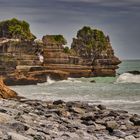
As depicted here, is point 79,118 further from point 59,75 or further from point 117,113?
point 59,75

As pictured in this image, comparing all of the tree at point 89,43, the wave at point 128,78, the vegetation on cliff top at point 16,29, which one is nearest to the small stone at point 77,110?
the wave at point 128,78

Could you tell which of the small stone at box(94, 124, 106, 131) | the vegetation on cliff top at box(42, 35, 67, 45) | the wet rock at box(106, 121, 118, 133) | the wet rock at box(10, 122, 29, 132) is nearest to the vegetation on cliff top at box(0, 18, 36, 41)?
the vegetation on cliff top at box(42, 35, 67, 45)

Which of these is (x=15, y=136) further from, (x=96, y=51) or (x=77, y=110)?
(x=96, y=51)

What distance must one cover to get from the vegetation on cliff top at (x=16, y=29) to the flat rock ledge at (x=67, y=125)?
7743 centimetres

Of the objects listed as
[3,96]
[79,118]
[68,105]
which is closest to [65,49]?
[3,96]

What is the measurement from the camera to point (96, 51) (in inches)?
4862

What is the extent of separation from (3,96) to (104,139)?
23.6 metres

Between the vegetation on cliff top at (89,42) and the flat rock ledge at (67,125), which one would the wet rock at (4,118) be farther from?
the vegetation on cliff top at (89,42)

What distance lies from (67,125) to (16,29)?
89.2 meters

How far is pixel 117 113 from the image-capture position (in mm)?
37625

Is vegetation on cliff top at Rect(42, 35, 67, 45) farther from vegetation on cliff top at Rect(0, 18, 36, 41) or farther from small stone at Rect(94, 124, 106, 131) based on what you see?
small stone at Rect(94, 124, 106, 131)

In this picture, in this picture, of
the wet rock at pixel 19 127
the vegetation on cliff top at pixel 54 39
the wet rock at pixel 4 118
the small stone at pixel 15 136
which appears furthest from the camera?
the vegetation on cliff top at pixel 54 39

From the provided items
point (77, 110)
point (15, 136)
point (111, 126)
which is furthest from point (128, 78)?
point (15, 136)

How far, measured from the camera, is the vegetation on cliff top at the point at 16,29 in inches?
4537
